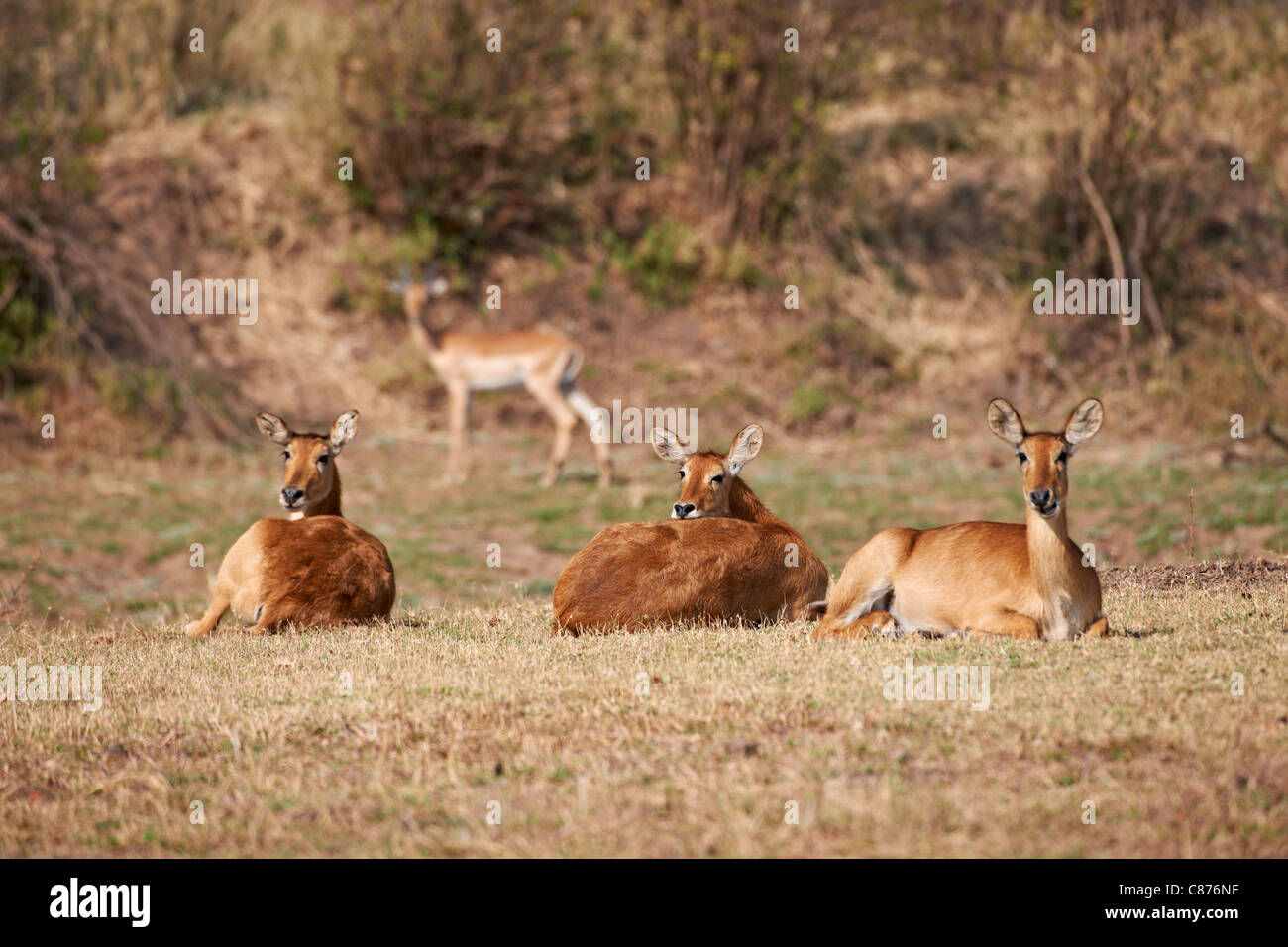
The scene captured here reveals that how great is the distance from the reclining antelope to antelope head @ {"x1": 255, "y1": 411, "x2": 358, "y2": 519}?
214 cm

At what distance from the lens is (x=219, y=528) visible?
14594mm

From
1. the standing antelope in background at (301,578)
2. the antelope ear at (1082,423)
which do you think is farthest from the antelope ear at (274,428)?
the antelope ear at (1082,423)

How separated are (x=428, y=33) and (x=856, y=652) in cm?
1750

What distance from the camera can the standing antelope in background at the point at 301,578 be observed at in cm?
834

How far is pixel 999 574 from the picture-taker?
745 centimetres

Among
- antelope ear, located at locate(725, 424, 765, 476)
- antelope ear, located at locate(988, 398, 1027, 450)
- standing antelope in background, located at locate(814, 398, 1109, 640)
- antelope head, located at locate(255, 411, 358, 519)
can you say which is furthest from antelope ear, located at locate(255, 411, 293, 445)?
antelope ear, located at locate(988, 398, 1027, 450)

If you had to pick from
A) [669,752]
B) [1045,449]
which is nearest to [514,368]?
[1045,449]

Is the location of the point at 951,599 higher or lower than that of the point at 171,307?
lower

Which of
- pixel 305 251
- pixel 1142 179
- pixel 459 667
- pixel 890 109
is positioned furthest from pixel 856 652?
pixel 890 109

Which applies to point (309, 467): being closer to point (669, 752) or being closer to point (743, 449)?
point (743, 449)

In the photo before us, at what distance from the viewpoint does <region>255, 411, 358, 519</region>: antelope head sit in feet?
31.4

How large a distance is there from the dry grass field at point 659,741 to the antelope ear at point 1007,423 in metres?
1.01
